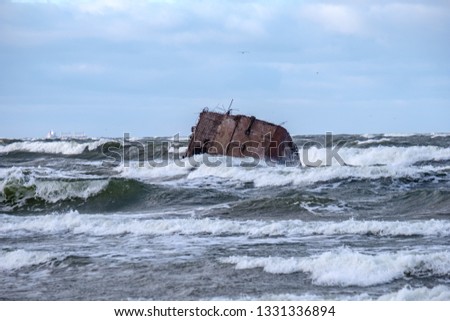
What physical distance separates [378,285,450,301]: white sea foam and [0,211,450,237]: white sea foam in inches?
140

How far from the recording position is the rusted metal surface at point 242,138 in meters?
23.9

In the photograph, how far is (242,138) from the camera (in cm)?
2441

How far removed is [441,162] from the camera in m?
27.9

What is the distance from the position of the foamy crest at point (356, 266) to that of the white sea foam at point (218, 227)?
2211mm

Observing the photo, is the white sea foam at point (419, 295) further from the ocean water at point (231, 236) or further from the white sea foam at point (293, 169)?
the white sea foam at point (293, 169)

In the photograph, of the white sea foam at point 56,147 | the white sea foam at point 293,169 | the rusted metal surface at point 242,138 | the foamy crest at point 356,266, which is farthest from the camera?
the white sea foam at point 56,147

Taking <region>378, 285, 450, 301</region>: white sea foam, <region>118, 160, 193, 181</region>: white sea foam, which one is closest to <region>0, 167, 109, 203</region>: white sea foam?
<region>118, 160, 193, 181</region>: white sea foam

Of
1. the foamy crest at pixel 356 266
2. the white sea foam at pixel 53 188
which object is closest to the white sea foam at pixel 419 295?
the foamy crest at pixel 356 266

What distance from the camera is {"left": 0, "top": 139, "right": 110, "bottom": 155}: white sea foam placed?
1496 inches

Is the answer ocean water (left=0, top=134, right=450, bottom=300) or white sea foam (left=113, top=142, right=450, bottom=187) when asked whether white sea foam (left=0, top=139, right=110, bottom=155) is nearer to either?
white sea foam (left=113, top=142, right=450, bottom=187)

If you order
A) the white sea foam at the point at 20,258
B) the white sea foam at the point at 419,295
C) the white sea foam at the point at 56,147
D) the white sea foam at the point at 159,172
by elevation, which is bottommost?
the white sea foam at the point at 20,258

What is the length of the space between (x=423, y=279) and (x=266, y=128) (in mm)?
15967

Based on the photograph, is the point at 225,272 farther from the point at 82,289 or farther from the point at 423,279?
the point at 423,279
